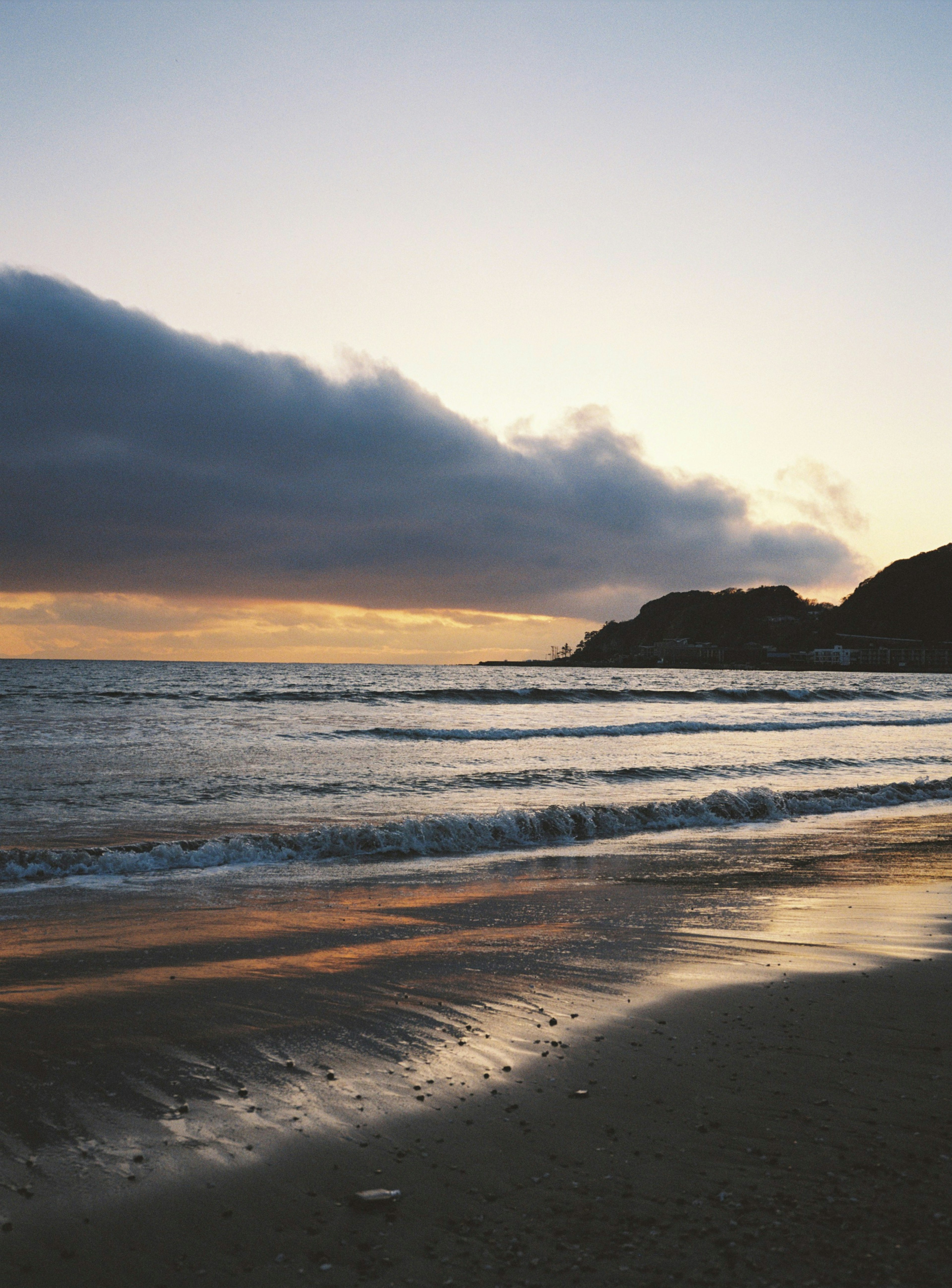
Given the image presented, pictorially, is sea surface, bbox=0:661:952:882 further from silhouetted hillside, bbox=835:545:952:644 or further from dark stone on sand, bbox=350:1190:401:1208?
silhouetted hillside, bbox=835:545:952:644

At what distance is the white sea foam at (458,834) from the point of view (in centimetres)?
1034

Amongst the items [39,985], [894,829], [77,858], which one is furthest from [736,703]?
[39,985]

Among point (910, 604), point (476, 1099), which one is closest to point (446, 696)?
point (476, 1099)

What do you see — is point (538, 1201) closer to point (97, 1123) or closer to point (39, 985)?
point (97, 1123)

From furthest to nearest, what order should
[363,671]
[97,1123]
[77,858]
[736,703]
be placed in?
[363,671] < [736,703] < [77,858] < [97,1123]

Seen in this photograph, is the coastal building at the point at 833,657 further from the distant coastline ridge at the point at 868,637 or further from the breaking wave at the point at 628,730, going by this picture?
the breaking wave at the point at 628,730

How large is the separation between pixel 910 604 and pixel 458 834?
17378 centimetres

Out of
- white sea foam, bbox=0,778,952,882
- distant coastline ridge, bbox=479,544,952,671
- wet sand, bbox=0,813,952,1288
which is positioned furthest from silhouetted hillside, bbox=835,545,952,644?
wet sand, bbox=0,813,952,1288

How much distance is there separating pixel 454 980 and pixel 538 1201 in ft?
9.42

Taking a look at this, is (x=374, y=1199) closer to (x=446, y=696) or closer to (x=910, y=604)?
(x=446, y=696)

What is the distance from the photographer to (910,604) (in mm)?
163875

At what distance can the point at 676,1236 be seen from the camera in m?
2.94

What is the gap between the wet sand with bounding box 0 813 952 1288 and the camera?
2.91 meters

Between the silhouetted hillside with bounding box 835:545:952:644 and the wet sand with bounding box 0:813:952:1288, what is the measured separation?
172 meters
